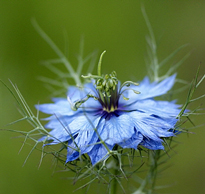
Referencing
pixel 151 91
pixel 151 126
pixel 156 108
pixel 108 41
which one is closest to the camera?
pixel 151 126

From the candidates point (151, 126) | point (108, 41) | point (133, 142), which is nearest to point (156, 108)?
point (151, 126)

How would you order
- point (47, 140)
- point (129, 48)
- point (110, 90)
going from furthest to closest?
point (129, 48) < point (110, 90) < point (47, 140)

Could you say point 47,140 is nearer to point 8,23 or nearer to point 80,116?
point 80,116

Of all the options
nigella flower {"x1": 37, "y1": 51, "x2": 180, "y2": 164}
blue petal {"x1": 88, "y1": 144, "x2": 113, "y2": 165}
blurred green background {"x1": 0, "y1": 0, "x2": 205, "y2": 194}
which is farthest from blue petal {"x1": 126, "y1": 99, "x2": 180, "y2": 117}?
blurred green background {"x1": 0, "y1": 0, "x2": 205, "y2": 194}

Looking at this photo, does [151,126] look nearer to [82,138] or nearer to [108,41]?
[82,138]

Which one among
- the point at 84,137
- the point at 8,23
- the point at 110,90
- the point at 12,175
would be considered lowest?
the point at 12,175

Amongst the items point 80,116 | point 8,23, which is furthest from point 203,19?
point 80,116

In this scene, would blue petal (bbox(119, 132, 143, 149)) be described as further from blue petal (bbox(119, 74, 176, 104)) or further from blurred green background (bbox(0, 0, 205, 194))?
blurred green background (bbox(0, 0, 205, 194))
